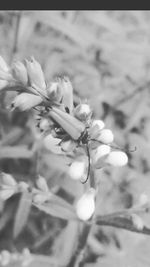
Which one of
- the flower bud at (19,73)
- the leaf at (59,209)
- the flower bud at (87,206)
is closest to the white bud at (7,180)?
the leaf at (59,209)

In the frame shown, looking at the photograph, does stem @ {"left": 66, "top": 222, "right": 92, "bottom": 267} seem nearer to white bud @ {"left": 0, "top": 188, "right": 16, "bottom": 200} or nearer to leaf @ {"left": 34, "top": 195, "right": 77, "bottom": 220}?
leaf @ {"left": 34, "top": 195, "right": 77, "bottom": 220}

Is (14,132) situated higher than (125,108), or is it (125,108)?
(125,108)

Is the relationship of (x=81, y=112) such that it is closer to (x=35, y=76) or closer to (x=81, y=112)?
(x=81, y=112)

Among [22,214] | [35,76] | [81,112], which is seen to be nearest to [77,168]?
[81,112]

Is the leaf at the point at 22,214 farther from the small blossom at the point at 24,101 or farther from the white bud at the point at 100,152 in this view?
the small blossom at the point at 24,101

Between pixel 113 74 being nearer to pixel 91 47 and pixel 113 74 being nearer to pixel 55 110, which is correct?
pixel 91 47

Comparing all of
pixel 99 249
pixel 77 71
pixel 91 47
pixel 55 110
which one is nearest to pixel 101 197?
pixel 99 249
